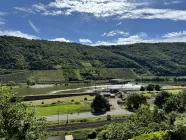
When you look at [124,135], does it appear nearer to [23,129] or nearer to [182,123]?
[182,123]

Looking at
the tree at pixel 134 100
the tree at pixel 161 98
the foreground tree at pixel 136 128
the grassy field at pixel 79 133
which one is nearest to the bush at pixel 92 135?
the grassy field at pixel 79 133

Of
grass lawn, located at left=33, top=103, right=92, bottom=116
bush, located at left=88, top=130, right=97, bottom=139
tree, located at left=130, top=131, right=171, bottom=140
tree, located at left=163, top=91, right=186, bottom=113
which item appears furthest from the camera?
grass lawn, located at left=33, top=103, right=92, bottom=116

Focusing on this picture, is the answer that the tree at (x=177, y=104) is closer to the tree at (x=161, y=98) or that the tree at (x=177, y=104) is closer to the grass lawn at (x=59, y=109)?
the tree at (x=161, y=98)

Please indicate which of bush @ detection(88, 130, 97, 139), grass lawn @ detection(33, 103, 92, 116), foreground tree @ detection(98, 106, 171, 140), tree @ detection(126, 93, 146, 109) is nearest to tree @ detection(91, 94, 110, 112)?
grass lawn @ detection(33, 103, 92, 116)

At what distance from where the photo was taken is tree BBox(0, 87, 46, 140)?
740 inches

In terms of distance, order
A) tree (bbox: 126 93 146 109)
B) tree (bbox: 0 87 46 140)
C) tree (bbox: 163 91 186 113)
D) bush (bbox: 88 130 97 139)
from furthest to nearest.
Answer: tree (bbox: 126 93 146 109) < tree (bbox: 163 91 186 113) < bush (bbox: 88 130 97 139) < tree (bbox: 0 87 46 140)

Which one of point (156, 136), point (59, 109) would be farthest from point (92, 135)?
point (156, 136)

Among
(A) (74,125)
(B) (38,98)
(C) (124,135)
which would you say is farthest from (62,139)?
(B) (38,98)

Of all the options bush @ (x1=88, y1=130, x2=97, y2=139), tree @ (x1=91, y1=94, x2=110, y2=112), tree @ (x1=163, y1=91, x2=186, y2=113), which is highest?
tree @ (x1=163, y1=91, x2=186, y2=113)

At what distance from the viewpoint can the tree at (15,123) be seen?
18.8m

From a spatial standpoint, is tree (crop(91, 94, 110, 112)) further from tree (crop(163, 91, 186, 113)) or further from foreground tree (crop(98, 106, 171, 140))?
foreground tree (crop(98, 106, 171, 140))

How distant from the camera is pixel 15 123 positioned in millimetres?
19016

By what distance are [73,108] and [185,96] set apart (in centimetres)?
3719

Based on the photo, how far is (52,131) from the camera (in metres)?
59.4
